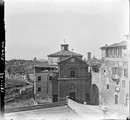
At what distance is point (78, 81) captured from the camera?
6.98m

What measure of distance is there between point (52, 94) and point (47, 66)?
97 cm

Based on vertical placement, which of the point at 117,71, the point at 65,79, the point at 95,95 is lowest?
the point at 95,95

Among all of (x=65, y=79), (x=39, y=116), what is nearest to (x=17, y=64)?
(x=39, y=116)

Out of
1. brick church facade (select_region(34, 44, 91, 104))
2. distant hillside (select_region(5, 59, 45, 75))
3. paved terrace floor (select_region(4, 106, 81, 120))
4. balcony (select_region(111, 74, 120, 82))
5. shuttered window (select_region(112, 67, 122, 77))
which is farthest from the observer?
A: brick church facade (select_region(34, 44, 91, 104))

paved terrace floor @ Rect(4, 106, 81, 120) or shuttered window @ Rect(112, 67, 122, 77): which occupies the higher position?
shuttered window @ Rect(112, 67, 122, 77)

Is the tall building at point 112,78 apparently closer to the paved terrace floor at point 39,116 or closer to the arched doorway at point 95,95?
the arched doorway at point 95,95

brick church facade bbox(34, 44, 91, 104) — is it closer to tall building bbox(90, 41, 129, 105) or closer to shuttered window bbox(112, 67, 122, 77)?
tall building bbox(90, 41, 129, 105)

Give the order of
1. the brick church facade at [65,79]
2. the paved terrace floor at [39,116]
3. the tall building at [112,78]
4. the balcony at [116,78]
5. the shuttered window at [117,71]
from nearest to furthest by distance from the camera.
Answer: the paved terrace floor at [39,116]
the tall building at [112,78]
the shuttered window at [117,71]
the balcony at [116,78]
the brick church facade at [65,79]

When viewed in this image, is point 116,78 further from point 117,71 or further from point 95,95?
point 95,95

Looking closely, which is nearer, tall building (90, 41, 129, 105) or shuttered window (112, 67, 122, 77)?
tall building (90, 41, 129, 105)

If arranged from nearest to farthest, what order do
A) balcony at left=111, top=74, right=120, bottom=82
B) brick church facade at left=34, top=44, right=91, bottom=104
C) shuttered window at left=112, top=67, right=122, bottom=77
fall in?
1. shuttered window at left=112, top=67, right=122, bottom=77
2. balcony at left=111, top=74, right=120, bottom=82
3. brick church facade at left=34, top=44, right=91, bottom=104

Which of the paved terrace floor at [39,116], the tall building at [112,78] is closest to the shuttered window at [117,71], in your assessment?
the tall building at [112,78]

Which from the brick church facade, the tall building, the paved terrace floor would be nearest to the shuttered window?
the tall building

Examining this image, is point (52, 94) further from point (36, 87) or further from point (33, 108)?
point (33, 108)
